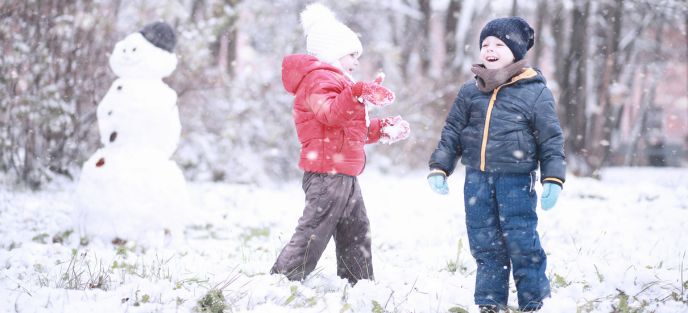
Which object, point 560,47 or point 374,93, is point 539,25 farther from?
point 374,93

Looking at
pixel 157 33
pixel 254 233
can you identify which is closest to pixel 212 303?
pixel 254 233

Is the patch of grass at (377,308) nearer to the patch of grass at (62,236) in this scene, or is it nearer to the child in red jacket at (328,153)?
the child in red jacket at (328,153)

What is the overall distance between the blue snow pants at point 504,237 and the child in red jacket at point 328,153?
686 millimetres

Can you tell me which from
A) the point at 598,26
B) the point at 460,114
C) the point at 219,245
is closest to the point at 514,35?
the point at 460,114

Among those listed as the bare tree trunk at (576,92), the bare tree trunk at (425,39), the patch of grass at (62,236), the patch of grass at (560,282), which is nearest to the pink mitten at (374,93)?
the patch of grass at (560,282)

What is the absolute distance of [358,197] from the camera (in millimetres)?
3609

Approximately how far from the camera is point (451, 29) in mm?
15594

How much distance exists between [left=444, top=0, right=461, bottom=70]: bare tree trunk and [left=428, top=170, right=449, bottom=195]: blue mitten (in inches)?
444

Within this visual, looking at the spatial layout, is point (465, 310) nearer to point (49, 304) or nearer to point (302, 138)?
point (302, 138)

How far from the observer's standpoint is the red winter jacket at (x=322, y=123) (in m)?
3.35

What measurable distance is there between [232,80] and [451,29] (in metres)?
7.14

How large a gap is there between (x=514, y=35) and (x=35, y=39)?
6.74m

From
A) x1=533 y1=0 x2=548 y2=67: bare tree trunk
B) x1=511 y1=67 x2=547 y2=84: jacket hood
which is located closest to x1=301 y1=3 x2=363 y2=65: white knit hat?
x1=511 y1=67 x2=547 y2=84: jacket hood

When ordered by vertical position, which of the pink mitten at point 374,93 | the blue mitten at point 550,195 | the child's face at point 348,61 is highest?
the child's face at point 348,61
